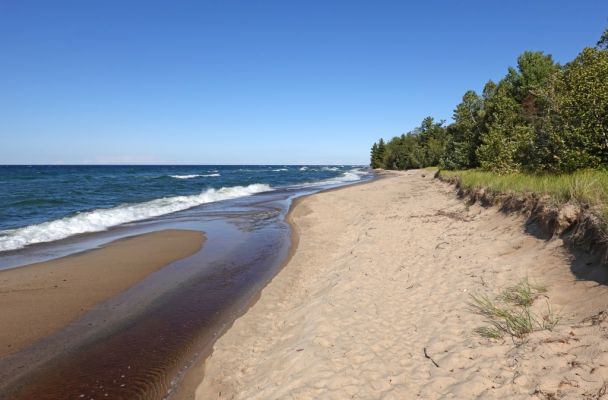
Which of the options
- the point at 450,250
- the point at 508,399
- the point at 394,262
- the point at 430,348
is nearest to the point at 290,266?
the point at 394,262

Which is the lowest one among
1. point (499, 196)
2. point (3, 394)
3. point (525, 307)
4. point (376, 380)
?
point (3, 394)

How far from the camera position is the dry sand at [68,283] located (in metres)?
6.62

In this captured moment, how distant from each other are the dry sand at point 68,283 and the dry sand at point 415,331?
11.0 feet

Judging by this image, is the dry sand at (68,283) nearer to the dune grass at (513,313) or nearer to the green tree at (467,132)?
the dune grass at (513,313)

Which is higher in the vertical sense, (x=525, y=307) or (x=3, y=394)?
(x=525, y=307)

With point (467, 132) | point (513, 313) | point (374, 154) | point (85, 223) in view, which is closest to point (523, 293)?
point (513, 313)

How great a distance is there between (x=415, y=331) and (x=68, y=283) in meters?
7.82

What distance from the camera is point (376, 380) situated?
13.8ft

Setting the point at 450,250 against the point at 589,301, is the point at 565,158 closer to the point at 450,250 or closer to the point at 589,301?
the point at 450,250

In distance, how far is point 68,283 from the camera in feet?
28.6

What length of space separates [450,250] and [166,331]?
6.08m

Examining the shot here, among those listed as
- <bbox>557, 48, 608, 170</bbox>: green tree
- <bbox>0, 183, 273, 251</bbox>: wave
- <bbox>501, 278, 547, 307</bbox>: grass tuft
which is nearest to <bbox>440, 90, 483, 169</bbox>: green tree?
<bbox>557, 48, 608, 170</bbox>: green tree

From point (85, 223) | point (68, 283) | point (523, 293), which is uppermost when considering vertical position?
point (523, 293)

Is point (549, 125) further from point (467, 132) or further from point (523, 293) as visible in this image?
point (467, 132)
